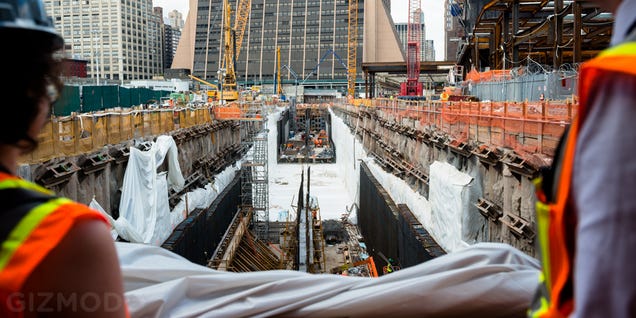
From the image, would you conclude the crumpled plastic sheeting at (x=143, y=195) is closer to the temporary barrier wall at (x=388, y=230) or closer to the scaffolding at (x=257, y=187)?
the temporary barrier wall at (x=388, y=230)

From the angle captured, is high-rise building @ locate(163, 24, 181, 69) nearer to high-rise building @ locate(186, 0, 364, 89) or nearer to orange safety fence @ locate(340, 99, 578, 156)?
high-rise building @ locate(186, 0, 364, 89)

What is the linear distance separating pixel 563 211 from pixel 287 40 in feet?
424

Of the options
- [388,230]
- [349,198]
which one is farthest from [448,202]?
[349,198]

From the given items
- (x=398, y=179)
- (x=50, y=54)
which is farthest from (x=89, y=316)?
(x=398, y=179)

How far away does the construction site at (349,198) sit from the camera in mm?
2420

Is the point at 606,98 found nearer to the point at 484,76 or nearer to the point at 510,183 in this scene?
the point at 510,183

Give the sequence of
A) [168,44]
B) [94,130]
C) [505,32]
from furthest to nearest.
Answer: [168,44], [505,32], [94,130]

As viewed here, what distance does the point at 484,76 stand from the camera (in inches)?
1017

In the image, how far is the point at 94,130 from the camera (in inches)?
476

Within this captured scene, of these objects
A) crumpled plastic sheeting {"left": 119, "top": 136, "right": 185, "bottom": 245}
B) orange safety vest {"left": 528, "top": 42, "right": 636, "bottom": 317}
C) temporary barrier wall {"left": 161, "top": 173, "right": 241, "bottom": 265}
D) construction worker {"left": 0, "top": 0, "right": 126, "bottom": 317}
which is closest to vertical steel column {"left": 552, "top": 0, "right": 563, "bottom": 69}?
temporary barrier wall {"left": 161, "top": 173, "right": 241, "bottom": 265}

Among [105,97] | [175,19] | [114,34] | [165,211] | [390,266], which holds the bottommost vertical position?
[390,266]

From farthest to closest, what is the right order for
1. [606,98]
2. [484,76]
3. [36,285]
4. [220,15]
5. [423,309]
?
1. [220,15]
2. [484,76]
3. [423,309]
4. [36,285]
5. [606,98]

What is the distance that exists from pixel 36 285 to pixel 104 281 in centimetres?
15

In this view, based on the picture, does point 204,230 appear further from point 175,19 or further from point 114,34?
point 175,19
